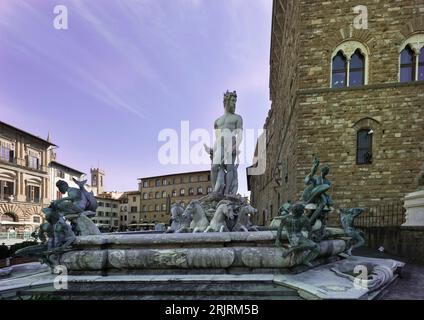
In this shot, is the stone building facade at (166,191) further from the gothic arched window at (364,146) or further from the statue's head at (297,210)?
the statue's head at (297,210)

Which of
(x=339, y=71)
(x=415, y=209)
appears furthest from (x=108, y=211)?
(x=415, y=209)

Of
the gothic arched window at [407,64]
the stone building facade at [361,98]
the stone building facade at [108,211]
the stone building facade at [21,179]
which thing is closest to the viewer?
the stone building facade at [361,98]

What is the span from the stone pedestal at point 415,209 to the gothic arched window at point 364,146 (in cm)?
470

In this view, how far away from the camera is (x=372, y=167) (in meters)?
12.6

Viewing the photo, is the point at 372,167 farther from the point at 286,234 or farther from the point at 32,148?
the point at 32,148

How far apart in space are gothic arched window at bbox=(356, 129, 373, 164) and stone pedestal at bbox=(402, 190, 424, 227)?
4.70 m

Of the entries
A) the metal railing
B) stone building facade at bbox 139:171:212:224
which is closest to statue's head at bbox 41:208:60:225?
the metal railing

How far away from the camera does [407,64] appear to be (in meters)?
12.8

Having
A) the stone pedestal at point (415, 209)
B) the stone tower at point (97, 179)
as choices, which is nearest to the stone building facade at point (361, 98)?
the stone pedestal at point (415, 209)

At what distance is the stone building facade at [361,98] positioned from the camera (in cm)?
1243

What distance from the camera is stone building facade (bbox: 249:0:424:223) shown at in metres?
12.4

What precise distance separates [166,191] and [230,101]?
6550 cm

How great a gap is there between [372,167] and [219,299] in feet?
38.0

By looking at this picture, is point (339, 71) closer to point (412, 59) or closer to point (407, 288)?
point (412, 59)
